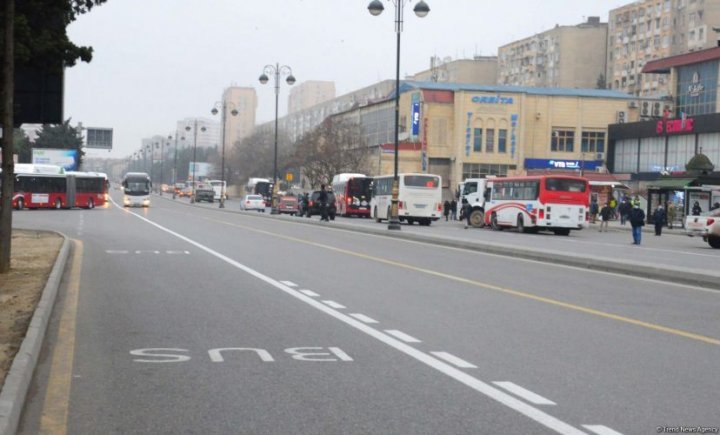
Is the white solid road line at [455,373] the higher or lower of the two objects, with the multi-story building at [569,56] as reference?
lower

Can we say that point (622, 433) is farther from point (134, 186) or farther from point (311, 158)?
point (311, 158)

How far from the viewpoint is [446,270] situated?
2020cm

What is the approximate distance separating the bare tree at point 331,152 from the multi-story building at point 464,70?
154 feet

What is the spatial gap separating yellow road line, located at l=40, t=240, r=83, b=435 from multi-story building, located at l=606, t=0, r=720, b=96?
113727mm

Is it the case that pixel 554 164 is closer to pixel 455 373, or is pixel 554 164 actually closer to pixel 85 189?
pixel 85 189

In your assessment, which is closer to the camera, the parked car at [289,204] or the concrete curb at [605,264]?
the concrete curb at [605,264]

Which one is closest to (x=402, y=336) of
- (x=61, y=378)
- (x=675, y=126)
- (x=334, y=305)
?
Result: (x=334, y=305)

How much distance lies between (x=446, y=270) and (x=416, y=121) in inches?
3068

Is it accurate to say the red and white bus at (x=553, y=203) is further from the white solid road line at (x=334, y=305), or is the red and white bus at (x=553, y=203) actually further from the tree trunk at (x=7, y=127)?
the white solid road line at (x=334, y=305)

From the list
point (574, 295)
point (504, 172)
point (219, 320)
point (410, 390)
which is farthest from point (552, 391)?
point (504, 172)

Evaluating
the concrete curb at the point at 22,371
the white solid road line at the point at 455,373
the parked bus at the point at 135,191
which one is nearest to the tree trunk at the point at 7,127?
the concrete curb at the point at 22,371

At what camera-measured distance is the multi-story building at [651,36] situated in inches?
4619

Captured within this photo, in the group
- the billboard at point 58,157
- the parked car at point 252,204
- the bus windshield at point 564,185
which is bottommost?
the parked car at point 252,204

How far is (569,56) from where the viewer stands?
457 ft
